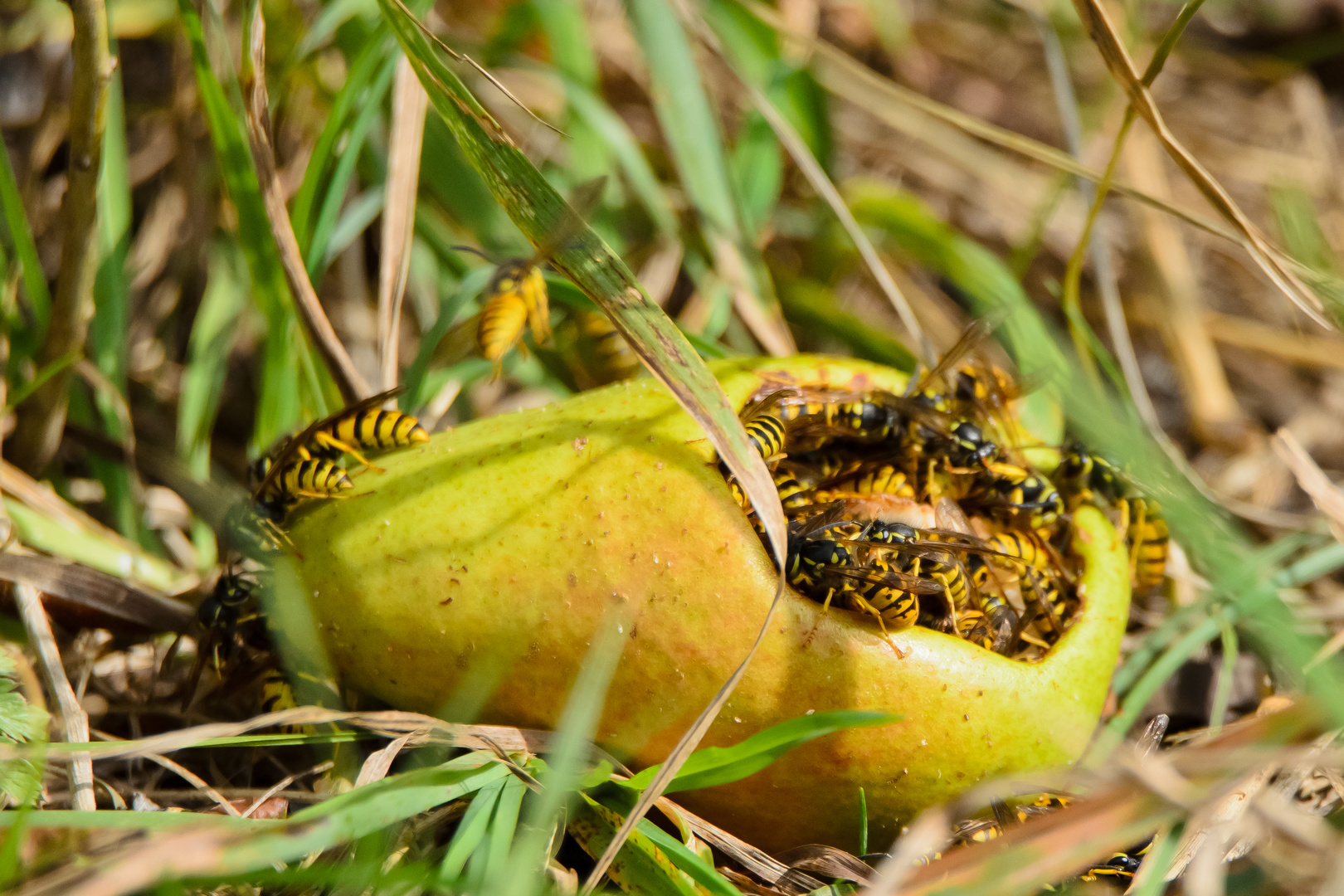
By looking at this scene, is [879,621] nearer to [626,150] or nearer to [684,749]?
[684,749]

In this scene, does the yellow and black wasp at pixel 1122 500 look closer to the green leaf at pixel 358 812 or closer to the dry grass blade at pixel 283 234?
the green leaf at pixel 358 812

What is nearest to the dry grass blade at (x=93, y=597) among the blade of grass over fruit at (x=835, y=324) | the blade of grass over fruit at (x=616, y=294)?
the blade of grass over fruit at (x=616, y=294)

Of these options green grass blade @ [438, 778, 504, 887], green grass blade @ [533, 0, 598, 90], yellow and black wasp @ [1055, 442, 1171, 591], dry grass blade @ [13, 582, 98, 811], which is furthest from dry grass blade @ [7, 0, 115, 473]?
yellow and black wasp @ [1055, 442, 1171, 591]

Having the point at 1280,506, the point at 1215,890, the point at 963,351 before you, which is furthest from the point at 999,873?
the point at 1280,506

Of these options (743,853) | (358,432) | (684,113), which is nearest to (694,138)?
(684,113)

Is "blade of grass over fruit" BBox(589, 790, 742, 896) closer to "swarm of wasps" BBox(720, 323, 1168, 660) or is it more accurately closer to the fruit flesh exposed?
the fruit flesh exposed
